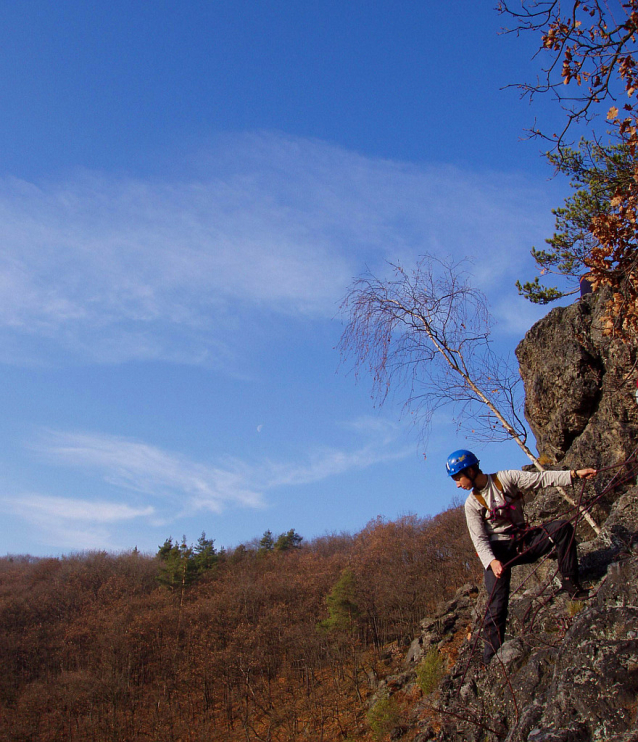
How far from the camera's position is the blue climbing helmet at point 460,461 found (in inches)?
206

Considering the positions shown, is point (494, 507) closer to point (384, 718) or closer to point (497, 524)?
point (497, 524)

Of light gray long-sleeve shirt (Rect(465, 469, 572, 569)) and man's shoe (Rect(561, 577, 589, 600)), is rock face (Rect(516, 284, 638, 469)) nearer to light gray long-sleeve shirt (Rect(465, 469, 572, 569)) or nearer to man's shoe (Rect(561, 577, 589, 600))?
man's shoe (Rect(561, 577, 589, 600))

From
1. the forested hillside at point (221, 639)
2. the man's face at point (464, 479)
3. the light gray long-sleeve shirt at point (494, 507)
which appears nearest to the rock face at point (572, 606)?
the light gray long-sleeve shirt at point (494, 507)

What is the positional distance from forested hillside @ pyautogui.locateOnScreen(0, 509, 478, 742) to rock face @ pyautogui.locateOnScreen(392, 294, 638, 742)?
12512 mm

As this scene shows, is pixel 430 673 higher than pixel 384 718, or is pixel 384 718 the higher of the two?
pixel 430 673

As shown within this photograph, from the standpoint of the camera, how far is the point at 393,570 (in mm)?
39406

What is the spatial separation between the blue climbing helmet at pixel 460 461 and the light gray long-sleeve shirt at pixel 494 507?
26 centimetres

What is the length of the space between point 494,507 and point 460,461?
54 centimetres

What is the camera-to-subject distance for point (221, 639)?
36719mm

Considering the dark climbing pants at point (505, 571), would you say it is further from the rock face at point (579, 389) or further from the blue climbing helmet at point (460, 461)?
the rock face at point (579, 389)

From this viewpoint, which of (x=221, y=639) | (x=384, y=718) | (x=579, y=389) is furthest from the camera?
(x=221, y=639)

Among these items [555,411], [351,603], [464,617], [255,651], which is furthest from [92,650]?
[555,411]

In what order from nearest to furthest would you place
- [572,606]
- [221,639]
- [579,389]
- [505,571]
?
[505,571] < [572,606] < [579,389] < [221,639]

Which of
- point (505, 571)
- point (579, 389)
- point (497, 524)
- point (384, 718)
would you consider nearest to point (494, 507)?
point (497, 524)
